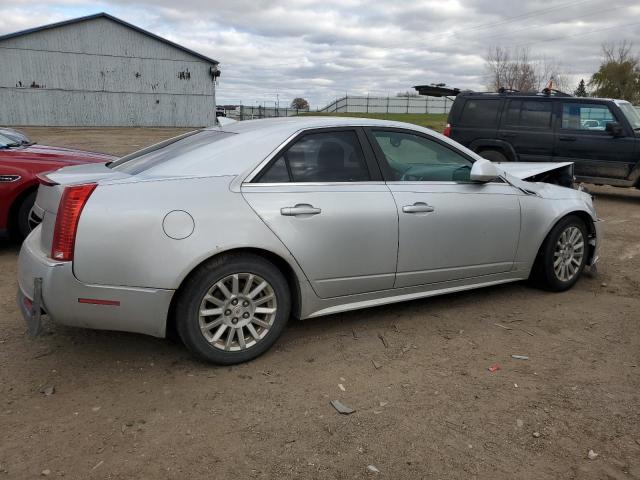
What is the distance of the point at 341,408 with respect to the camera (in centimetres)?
301

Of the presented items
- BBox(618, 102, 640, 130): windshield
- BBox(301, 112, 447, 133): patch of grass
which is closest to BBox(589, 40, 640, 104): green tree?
BBox(301, 112, 447, 133): patch of grass

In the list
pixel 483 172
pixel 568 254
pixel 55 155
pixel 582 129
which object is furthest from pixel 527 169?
pixel 582 129

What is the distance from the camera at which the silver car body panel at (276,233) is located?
3064mm

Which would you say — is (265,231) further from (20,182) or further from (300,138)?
(20,182)

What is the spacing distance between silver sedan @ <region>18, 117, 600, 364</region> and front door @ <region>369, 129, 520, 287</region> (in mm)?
11

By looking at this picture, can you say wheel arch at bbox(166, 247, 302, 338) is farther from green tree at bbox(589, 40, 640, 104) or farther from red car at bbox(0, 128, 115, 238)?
green tree at bbox(589, 40, 640, 104)

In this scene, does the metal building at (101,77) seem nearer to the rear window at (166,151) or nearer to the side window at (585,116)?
the side window at (585,116)

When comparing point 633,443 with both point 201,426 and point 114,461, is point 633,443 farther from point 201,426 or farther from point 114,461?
point 114,461

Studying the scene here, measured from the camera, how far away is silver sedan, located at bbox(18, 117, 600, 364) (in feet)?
10.1

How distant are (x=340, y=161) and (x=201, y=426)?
1953 millimetres

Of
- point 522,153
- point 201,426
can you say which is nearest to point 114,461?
point 201,426

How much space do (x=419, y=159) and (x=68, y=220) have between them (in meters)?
2.54

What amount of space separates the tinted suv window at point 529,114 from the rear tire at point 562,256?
6.17 meters

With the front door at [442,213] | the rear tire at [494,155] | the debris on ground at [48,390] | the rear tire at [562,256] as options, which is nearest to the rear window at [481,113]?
the rear tire at [494,155]
